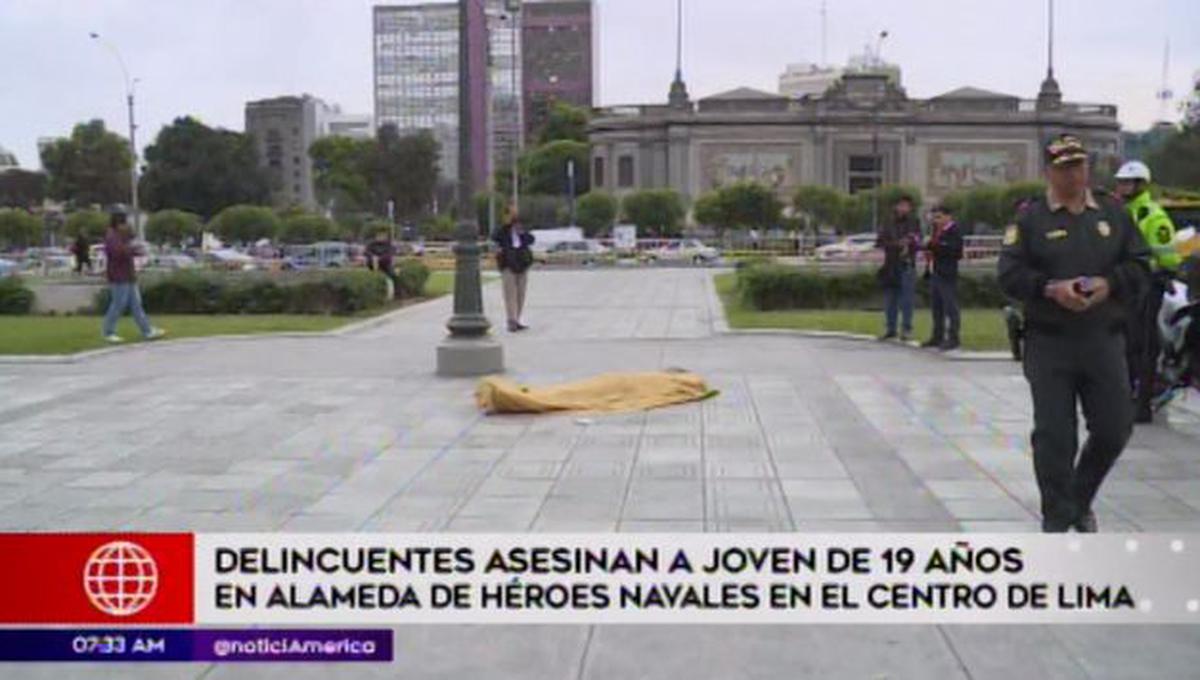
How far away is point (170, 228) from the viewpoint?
75.8m

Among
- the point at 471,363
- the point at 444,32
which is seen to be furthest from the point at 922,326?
the point at 444,32

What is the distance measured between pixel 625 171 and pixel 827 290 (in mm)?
81685

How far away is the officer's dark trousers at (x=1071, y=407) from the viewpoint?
5.62 m

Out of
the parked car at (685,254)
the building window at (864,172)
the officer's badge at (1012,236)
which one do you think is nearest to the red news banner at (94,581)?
the officer's badge at (1012,236)

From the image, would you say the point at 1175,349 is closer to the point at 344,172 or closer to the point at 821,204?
the point at 821,204

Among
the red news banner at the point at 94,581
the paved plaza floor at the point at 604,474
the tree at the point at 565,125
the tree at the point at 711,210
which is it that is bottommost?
the paved plaza floor at the point at 604,474

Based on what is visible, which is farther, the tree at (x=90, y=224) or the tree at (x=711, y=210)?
the tree at (x=711, y=210)

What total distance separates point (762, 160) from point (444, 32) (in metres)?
32.4

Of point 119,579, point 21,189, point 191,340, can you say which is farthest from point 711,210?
point 21,189

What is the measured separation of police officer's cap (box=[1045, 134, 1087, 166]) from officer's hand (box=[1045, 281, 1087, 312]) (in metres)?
0.54

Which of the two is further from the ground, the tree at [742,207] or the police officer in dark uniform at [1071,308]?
the tree at [742,207]

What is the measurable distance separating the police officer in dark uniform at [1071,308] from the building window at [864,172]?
95.5m

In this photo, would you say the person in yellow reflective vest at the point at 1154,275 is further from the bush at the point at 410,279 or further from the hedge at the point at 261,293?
the bush at the point at 410,279

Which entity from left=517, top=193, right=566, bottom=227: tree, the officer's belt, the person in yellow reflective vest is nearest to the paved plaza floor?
the person in yellow reflective vest
